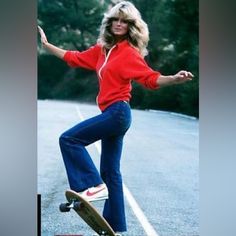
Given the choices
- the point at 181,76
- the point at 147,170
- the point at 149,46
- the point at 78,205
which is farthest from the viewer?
the point at 147,170

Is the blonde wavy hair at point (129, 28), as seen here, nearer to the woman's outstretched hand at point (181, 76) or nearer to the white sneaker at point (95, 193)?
the woman's outstretched hand at point (181, 76)

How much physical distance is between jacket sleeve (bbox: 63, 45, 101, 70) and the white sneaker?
0.70 m

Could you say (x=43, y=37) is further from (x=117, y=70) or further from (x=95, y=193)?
(x=95, y=193)

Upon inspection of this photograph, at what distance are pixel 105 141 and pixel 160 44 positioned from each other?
686mm

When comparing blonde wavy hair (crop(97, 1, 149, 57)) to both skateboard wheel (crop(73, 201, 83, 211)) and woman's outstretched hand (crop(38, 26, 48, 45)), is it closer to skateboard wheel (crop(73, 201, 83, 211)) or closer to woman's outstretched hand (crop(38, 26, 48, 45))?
woman's outstretched hand (crop(38, 26, 48, 45))

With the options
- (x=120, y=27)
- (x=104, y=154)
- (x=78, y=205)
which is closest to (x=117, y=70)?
(x=120, y=27)

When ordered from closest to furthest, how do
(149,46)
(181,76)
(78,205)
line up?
(181,76) < (78,205) < (149,46)

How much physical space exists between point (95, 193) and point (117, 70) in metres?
0.73

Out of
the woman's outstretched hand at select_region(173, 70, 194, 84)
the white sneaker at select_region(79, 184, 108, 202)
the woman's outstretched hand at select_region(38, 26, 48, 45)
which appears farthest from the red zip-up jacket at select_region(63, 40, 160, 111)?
the white sneaker at select_region(79, 184, 108, 202)

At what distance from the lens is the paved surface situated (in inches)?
148

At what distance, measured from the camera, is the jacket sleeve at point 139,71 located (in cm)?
355

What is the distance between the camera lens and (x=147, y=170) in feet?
12.7

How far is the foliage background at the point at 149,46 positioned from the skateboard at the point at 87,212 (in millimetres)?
582

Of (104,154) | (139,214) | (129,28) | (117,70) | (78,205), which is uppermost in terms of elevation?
(129,28)
